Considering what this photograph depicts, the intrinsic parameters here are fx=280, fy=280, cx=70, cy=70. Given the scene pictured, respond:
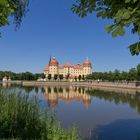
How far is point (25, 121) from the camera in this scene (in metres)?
8.00

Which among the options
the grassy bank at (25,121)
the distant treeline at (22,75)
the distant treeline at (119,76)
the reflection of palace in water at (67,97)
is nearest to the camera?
the grassy bank at (25,121)

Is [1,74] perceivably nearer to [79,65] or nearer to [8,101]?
[79,65]

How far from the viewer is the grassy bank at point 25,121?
7.13m

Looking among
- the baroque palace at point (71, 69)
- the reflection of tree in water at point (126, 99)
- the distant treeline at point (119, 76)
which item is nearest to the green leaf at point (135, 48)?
the reflection of tree in water at point (126, 99)

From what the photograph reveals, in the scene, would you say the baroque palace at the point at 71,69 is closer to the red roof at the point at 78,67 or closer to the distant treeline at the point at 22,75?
the red roof at the point at 78,67

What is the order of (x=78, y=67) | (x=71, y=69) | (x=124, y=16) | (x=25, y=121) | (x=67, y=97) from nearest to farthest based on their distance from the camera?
(x=124, y=16) < (x=25, y=121) < (x=67, y=97) < (x=71, y=69) < (x=78, y=67)

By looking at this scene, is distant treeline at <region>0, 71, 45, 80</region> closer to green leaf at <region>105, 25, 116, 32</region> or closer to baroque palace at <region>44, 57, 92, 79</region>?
baroque palace at <region>44, 57, 92, 79</region>

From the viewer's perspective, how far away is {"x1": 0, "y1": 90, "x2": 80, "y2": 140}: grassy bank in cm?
713

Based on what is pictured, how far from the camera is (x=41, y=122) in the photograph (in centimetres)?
822

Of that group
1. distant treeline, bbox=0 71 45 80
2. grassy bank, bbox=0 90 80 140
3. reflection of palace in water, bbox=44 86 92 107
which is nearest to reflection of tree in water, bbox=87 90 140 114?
A: reflection of palace in water, bbox=44 86 92 107

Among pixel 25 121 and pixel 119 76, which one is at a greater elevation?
pixel 119 76

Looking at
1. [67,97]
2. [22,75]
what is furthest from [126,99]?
[22,75]

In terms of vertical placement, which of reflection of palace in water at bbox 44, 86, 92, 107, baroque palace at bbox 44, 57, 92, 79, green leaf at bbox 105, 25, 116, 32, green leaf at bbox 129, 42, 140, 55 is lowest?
reflection of palace in water at bbox 44, 86, 92, 107

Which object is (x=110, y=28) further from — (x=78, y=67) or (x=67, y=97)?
(x=78, y=67)
